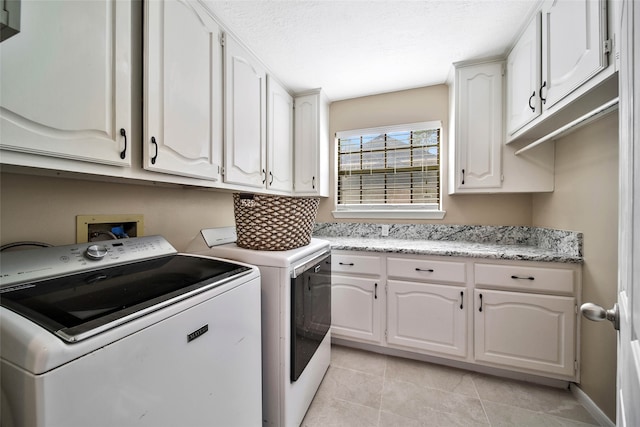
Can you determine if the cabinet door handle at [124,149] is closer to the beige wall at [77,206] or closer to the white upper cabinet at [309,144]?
the beige wall at [77,206]

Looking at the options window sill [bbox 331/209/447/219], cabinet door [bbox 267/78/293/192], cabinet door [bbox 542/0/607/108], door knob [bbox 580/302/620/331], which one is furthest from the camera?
window sill [bbox 331/209/447/219]

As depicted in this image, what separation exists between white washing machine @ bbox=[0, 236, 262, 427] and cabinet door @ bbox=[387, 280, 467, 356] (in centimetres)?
120

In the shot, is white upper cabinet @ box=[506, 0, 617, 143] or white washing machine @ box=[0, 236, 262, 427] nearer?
white washing machine @ box=[0, 236, 262, 427]

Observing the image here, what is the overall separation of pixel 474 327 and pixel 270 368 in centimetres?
145

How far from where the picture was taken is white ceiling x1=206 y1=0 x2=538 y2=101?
143cm

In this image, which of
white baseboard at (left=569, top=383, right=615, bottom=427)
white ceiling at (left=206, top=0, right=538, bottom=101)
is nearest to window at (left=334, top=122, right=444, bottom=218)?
white ceiling at (left=206, top=0, right=538, bottom=101)

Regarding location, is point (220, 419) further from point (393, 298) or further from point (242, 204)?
point (393, 298)

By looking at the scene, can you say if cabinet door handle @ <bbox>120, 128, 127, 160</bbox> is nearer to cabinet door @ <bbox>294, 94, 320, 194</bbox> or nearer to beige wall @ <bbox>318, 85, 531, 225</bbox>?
cabinet door @ <bbox>294, 94, 320, 194</bbox>

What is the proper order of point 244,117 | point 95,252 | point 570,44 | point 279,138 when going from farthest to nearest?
point 279,138, point 244,117, point 570,44, point 95,252

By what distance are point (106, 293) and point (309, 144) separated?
2.03 meters

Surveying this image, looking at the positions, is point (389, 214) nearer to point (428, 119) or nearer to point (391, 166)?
point (391, 166)

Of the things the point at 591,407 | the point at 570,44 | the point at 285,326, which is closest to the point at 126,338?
the point at 285,326

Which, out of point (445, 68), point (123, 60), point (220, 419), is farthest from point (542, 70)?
point (220, 419)

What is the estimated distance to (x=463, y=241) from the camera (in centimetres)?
225
